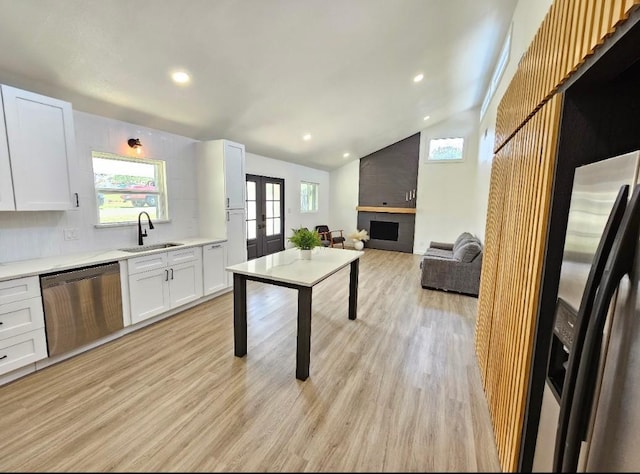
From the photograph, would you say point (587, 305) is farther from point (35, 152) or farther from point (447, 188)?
point (447, 188)

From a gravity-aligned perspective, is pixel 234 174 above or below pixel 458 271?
above

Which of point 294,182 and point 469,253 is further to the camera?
point 294,182

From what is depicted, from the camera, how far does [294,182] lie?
743 cm

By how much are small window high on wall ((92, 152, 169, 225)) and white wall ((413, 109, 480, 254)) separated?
6.12m

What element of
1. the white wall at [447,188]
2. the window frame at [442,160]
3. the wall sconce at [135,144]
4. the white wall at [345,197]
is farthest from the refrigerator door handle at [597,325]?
the white wall at [345,197]

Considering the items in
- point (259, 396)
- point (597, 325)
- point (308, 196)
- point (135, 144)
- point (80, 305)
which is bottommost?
point (259, 396)

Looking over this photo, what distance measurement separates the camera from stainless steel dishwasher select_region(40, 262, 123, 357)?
7.98 ft

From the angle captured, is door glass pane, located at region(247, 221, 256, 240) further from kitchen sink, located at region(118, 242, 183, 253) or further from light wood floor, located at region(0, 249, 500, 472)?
light wood floor, located at region(0, 249, 500, 472)

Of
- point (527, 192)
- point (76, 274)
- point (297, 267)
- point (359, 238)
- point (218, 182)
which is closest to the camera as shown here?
point (527, 192)

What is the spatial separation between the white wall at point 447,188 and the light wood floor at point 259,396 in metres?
4.48

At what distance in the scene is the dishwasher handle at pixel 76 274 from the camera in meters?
2.40

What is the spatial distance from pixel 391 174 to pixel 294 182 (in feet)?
8.94

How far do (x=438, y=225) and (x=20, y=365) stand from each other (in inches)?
303

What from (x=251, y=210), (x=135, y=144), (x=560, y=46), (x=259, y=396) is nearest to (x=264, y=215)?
(x=251, y=210)
